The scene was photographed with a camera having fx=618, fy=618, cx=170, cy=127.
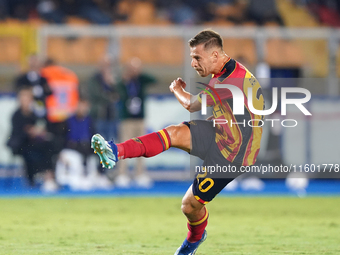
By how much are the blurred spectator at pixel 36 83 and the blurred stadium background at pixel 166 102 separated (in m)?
0.53

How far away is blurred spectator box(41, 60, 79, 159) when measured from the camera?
1174cm

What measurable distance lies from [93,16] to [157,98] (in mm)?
4210

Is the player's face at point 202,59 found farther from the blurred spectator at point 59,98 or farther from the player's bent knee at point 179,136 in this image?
the blurred spectator at point 59,98

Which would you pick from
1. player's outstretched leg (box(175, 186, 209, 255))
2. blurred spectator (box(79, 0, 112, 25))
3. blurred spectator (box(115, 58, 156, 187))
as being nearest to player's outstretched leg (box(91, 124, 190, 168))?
player's outstretched leg (box(175, 186, 209, 255))

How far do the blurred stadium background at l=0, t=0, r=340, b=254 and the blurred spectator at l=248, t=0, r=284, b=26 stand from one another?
1.0 inches

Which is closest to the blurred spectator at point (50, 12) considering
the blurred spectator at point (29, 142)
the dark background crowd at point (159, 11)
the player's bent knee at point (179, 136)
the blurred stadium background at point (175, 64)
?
the dark background crowd at point (159, 11)

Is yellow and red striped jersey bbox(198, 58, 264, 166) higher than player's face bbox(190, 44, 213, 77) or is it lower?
lower

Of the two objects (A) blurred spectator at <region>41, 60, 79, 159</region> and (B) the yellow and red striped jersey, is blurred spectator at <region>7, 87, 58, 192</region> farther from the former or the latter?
(B) the yellow and red striped jersey

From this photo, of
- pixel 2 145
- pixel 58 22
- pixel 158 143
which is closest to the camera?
pixel 158 143

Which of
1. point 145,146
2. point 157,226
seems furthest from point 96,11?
point 145,146

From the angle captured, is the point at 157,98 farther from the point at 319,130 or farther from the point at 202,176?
the point at 202,176

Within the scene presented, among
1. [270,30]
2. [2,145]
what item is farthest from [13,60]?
[270,30]

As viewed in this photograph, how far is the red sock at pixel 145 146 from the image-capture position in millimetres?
4855

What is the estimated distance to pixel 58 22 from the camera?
1514 cm
